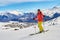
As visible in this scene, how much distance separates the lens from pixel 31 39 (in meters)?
15.1

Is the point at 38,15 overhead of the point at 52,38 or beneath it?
overhead

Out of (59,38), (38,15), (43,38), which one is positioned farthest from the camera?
(38,15)

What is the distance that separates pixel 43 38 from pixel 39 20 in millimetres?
3070

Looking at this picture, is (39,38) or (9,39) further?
(9,39)

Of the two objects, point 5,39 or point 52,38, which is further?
point 5,39

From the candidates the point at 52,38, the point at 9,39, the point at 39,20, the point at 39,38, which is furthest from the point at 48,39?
the point at 9,39

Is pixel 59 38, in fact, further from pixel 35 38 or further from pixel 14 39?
pixel 14 39

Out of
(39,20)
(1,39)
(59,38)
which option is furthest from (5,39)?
(59,38)

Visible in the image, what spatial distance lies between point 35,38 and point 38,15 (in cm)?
267

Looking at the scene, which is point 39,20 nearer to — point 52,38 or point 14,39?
point 14,39

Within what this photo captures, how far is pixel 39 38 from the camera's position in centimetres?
1477

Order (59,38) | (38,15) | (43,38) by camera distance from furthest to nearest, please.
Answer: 1. (38,15)
2. (43,38)
3. (59,38)

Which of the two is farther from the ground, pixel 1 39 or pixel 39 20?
pixel 39 20

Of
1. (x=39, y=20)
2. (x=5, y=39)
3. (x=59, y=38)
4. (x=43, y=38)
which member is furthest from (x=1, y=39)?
(x=59, y=38)
